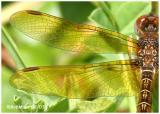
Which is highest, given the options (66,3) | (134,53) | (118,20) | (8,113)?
(66,3)

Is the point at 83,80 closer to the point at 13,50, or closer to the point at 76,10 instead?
the point at 13,50

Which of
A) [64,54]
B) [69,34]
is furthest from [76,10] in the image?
[69,34]

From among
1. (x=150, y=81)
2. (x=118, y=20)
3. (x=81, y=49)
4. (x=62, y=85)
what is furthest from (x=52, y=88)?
(x=118, y=20)

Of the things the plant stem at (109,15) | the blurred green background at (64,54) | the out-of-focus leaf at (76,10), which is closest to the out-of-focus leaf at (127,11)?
the blurred green background at (64,54)

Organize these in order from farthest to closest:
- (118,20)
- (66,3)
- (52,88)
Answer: (66,3) < (118,20) < (52,88)

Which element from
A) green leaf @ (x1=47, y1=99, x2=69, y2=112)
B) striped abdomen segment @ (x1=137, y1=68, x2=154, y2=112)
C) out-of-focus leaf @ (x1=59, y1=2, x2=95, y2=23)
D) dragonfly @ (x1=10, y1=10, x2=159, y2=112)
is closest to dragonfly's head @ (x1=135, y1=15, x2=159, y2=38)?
dragonfly @ (x1=10, y1=10, x2=159, y2=112)

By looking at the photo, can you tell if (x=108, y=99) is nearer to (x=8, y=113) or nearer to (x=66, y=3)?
(x=8, y=113)

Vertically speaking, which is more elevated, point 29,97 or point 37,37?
point 37,37
